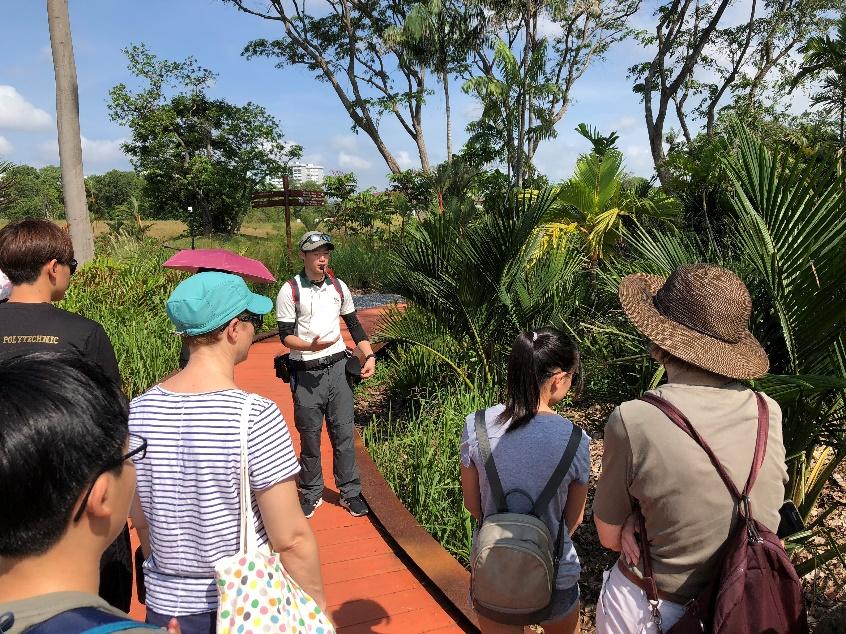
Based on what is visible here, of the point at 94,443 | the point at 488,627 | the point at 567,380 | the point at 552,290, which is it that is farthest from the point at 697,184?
the point at 94,443

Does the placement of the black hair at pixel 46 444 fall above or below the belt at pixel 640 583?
above

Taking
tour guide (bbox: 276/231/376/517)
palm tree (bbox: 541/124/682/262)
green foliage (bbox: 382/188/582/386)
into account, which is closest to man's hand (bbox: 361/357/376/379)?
tour guide (bbox: 276/231/376/517)

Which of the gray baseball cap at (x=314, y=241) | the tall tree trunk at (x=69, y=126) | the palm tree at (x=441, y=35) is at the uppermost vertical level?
the palm tree at (x=441, y=35)

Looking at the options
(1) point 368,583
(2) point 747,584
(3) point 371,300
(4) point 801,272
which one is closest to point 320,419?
(1) point 368,583

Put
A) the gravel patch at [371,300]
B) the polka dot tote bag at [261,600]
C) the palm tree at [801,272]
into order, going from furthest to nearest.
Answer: the gravel patch at [371,300] → the palm tree at [801,272] → the polka dot tote bag at [261,600]

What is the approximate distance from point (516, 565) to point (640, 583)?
0.33 m

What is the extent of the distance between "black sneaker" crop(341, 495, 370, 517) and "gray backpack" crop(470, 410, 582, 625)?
215cm

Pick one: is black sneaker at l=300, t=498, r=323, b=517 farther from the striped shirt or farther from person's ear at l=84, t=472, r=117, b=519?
person's ear at l=84, t=472, r=117, b=519

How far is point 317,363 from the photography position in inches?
148

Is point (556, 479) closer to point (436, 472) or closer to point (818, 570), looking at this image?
point (436, 472)

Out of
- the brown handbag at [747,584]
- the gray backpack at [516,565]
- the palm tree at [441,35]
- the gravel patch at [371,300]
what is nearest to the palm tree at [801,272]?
the brown handbag at [747,584]

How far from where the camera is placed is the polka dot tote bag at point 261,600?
1368 millimetres

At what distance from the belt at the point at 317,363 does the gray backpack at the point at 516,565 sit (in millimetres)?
2082

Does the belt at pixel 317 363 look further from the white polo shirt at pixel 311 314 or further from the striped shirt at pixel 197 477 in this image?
the striped shirt at pixel 197 477
